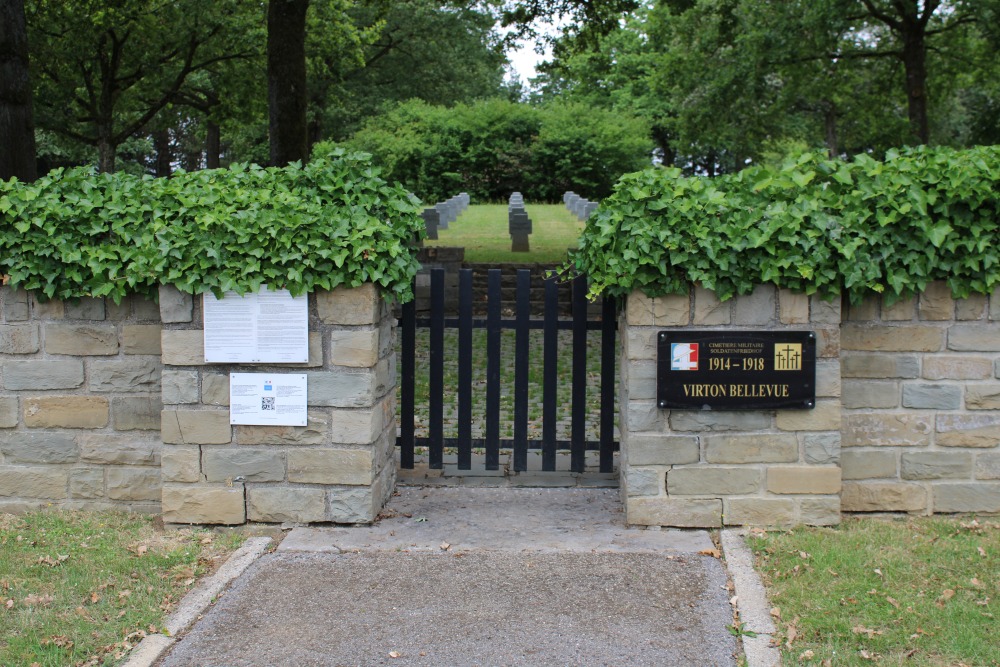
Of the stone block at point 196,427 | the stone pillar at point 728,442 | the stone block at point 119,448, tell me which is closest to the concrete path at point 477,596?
the stone pillar at point 728,442

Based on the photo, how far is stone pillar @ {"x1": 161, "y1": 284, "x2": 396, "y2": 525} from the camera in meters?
5.81

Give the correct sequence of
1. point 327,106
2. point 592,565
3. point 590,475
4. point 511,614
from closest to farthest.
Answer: point 511,614
point 592,565
point 590,475
point 327,106

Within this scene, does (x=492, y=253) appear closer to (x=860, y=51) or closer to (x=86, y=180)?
(x=860, y=51)

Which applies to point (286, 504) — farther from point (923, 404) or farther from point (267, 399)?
point (923, 404)

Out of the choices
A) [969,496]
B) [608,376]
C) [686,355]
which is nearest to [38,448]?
[608,376]

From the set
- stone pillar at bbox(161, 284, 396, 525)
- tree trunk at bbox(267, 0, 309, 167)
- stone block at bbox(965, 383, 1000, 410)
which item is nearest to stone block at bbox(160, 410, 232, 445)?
stone pillar at bbox(161, 284, 396, 525)

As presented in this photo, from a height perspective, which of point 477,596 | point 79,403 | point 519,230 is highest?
point 519,230

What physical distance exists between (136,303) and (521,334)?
2377mm

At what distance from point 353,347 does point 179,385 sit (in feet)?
3.46

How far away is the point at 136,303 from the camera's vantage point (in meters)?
6.13

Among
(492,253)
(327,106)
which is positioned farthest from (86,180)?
(327,106)

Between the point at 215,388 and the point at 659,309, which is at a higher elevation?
the point at 659,309

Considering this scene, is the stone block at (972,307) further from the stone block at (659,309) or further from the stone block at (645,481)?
the stone block at (645,481)

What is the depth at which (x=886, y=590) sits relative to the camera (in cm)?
479
